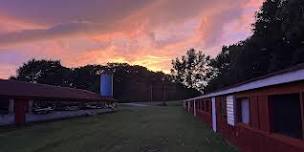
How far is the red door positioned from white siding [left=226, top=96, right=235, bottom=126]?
16.2 metres

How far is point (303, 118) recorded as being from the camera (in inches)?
279

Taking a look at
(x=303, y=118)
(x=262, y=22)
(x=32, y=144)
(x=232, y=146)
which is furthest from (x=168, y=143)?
(x=262, y=22)

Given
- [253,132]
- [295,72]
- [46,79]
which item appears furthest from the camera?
[46,79]

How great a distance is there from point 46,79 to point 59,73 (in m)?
3.34

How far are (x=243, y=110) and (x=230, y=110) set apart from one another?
6.10ft

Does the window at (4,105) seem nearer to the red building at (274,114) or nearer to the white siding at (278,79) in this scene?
the red building at (274,114)

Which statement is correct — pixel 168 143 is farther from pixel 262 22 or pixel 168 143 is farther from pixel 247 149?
pixel 262 22

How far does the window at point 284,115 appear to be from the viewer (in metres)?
8.85

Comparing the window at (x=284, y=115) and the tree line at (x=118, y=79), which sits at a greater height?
the tree line at (x=118, y=79)

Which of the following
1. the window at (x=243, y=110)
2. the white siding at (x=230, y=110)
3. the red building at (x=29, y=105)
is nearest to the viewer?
the window at (x=243, y=110)

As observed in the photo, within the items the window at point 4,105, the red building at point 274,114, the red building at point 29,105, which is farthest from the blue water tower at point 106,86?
the red building at point 274,114

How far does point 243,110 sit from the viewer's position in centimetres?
1380

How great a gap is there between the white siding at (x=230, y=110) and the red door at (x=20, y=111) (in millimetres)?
16189

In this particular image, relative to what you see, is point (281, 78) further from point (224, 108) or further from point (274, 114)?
point (224, 108)
